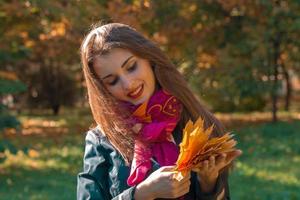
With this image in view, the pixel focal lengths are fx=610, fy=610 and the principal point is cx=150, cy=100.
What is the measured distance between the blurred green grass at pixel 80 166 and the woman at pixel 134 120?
4346mm

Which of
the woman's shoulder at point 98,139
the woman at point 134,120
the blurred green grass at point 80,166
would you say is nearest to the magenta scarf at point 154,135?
the woman at point 134,120

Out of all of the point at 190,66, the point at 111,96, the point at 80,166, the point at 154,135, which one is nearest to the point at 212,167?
the point at 154,135

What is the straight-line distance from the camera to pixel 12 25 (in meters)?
10.4

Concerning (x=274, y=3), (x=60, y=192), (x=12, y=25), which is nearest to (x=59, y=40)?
(x=12, y=25)

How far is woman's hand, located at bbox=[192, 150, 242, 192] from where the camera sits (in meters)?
1.81

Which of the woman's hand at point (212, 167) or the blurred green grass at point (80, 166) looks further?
the blurred green grass at point (80, 166)

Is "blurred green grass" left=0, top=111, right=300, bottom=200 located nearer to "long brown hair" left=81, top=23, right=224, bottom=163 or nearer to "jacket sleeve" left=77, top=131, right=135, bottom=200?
"long brown hair" left=81, top=23, right=224, bottom=163

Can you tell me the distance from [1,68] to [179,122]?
32.7ft

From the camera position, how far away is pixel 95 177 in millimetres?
1954

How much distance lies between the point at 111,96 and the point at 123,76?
A: 8cm

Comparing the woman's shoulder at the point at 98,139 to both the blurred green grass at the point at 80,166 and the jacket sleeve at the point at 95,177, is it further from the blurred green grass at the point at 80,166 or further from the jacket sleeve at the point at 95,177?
the blurred green grass at the point at 80,166

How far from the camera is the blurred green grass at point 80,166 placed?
680cm

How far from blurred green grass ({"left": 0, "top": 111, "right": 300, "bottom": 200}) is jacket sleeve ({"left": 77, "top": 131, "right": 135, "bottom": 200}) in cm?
445

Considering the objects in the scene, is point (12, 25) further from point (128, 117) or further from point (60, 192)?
point (128, 117)
